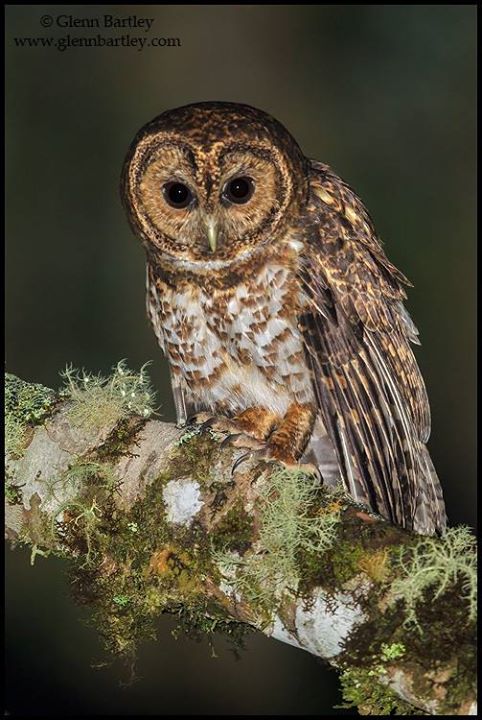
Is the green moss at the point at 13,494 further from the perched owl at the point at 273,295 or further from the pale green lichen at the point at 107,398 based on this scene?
the perched owl at the point at 273,295

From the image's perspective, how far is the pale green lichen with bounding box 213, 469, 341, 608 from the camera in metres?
2.24

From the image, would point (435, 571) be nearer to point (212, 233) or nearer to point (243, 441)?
point (243, 441)

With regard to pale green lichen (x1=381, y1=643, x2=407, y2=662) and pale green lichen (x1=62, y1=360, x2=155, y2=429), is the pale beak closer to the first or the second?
pale green lichen (x1=62, y1=360, x2=155, y2=429)

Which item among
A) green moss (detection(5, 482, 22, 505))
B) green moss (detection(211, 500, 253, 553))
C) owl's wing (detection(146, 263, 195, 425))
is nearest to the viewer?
green moss (detection(211, 500, 253, 553))

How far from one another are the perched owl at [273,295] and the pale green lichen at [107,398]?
40 cm

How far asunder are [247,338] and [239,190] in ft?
1.56

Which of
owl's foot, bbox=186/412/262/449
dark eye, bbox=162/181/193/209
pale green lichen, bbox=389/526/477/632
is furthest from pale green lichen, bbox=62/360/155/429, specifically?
pale green lichen, bbox=389/526/477/632

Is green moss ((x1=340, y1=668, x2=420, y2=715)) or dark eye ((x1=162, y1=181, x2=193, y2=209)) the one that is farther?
dark eye ((x1=162, y1=181, x2=193, y2=209))

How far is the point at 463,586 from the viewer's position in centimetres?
203

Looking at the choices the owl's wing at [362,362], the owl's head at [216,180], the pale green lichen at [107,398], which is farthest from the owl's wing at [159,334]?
the owl's wing at [362,362]

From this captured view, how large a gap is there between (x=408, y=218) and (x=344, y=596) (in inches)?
200

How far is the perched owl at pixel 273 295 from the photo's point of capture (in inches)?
125

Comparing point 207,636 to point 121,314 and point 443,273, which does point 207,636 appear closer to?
point 121,314

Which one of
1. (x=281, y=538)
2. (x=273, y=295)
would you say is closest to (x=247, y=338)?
(x=273, y=295)
